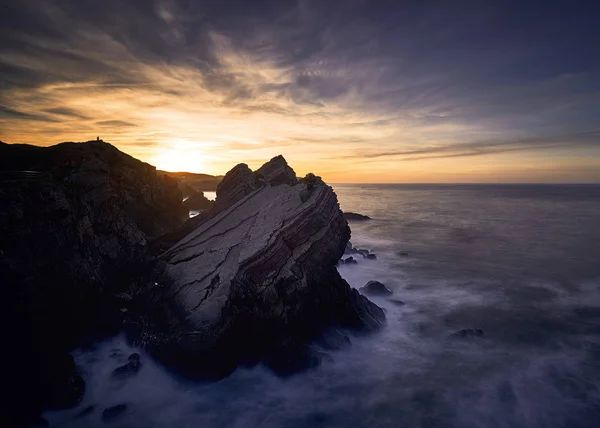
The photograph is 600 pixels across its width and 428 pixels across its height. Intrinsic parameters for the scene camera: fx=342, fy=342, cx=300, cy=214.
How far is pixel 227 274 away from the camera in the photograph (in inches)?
576

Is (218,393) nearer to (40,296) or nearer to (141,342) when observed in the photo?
(141,342)

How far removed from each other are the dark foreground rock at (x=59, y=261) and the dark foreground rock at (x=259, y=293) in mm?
2416

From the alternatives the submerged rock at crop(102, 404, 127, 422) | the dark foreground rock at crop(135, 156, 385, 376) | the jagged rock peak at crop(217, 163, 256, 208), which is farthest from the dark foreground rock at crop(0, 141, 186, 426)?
the jagged rock peak at crop(217, 163, 256, 208)

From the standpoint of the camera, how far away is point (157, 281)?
17.1 meters

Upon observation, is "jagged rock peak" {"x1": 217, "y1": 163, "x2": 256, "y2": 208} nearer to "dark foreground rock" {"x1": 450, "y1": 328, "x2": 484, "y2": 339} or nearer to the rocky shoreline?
the rocky shoreline

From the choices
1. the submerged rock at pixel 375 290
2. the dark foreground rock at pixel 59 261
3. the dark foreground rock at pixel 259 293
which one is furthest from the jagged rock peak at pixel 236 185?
the submerged rock at pixel 375 290

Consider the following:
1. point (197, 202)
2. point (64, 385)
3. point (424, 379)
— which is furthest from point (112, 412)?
point (197, 202)

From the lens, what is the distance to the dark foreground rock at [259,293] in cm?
1348

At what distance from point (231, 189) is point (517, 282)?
23.6m

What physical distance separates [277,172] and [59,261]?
1534 centimetres

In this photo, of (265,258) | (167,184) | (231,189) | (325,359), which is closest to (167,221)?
(167,184)

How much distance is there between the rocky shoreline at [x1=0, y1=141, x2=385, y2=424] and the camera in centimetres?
1199

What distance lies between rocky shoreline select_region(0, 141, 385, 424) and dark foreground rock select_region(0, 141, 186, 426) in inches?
2.0

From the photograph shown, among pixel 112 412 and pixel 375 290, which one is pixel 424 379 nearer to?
pixel 375 290
